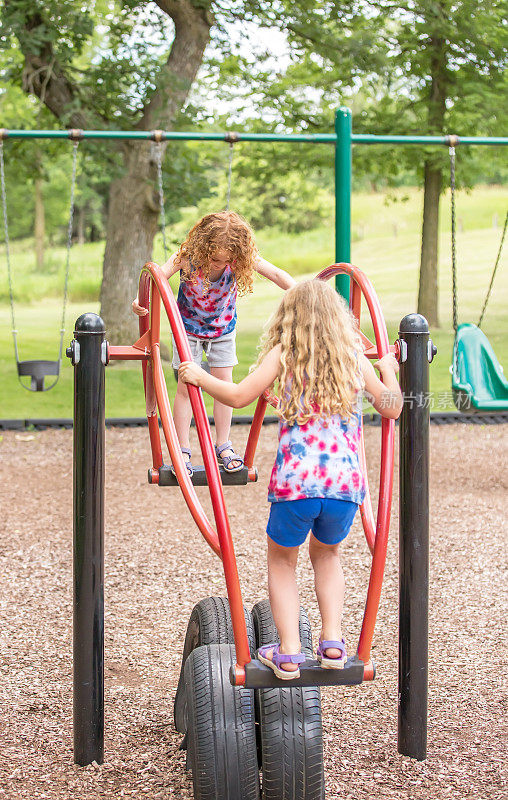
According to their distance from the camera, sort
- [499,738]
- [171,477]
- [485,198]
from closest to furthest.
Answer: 1. [499,738]
2. [171,477]
3. [485,198]

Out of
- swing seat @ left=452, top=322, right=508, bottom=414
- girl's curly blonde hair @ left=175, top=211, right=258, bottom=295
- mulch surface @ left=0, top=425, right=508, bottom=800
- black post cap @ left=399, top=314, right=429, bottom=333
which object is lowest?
mulch surface @ left=0, top=425, right=508, bottom=800

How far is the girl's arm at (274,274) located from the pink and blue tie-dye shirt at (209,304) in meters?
0.10

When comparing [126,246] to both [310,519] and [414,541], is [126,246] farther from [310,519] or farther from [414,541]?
[310,519]

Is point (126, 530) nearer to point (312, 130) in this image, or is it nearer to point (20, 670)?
point (20, 670)

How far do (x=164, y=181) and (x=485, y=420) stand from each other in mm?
4408

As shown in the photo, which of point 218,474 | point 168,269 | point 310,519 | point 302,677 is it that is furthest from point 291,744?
point 168,269

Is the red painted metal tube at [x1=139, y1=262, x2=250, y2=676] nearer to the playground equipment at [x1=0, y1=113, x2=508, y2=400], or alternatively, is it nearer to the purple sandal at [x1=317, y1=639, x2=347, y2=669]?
the purple sandal at [x1=317, y1=639, x2=347, y2=669]

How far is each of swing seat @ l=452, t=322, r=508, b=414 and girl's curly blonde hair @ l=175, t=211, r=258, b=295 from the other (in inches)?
105

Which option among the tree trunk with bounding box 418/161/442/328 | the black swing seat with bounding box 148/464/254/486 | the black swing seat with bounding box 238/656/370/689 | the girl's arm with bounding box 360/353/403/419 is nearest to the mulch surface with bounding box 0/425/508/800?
the black swing seat with bounding box 238/656/370/689

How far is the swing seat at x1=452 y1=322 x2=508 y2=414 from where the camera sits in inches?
220

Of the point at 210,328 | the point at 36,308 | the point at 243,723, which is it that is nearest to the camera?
the point at 243,723

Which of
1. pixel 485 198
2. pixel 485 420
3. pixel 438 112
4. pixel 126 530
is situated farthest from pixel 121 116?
pixel 485 198

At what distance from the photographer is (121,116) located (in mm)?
10844

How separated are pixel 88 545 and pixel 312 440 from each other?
853mm
